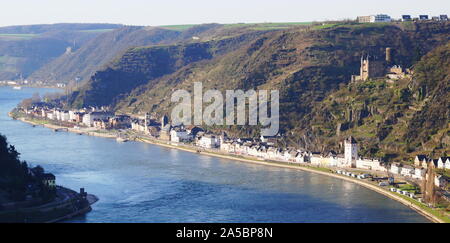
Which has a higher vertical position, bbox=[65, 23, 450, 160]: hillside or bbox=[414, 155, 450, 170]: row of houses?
bbox=[65, 23, 450, 160]: hillside

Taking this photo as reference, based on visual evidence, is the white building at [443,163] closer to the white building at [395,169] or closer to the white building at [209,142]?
the white building at [395,169]

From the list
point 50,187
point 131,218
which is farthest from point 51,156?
point 131,218

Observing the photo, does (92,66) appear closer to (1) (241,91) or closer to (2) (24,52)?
(2) (24,52)

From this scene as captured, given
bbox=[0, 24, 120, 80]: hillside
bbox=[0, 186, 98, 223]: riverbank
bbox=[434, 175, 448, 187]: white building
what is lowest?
bbox=[0, 186, 98, 223]: riverbank

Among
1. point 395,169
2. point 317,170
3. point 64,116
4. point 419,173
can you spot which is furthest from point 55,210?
point 64,116

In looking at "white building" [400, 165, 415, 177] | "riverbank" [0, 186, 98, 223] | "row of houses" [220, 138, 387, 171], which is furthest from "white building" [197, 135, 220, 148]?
"riverbank" [0, 186, 98, 223]

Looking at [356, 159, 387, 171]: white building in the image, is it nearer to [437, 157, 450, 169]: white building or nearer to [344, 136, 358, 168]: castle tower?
[344, 136, 358, 168]: castle tower
